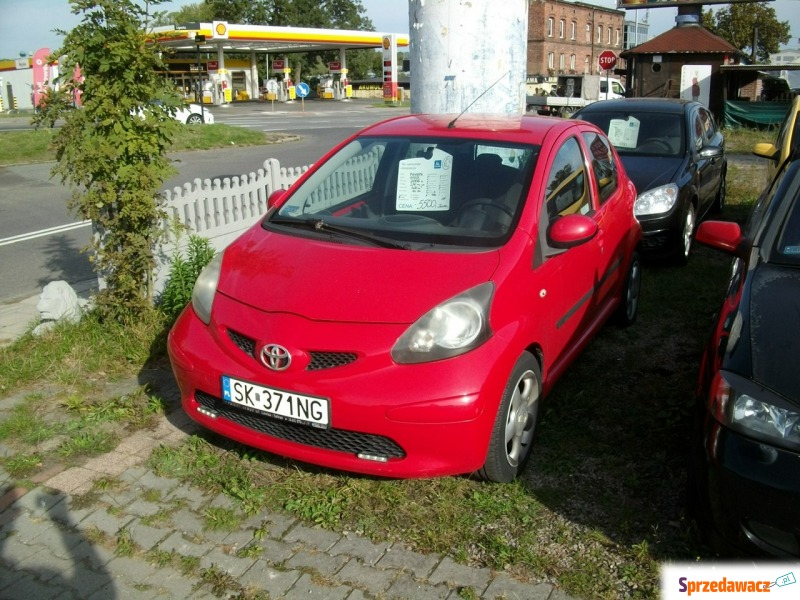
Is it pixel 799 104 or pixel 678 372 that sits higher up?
pixel 799 104

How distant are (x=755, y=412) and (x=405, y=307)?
1483 millimetres

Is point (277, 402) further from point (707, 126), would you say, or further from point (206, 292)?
point (707, 126)

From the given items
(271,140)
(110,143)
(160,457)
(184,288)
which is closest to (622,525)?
(160,457)

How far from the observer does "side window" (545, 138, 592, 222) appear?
14.1 ft

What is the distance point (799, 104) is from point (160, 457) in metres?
8.40

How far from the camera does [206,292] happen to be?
12.8 feet

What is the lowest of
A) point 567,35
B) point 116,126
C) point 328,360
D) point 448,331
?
point 328,360

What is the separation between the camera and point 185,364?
3.69 m

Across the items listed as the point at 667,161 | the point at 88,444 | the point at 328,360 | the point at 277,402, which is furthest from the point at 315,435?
the point at 667,161

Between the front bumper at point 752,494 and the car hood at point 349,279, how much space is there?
51.4 inches

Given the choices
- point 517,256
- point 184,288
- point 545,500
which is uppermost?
point 517,256

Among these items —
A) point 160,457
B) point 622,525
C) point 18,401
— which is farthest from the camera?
point 18,401

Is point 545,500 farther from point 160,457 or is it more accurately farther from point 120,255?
point 120,255

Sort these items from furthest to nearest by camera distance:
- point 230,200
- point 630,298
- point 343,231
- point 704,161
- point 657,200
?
point 704,161
point 657,200
point 230,200
point 630,298
point 343,231
